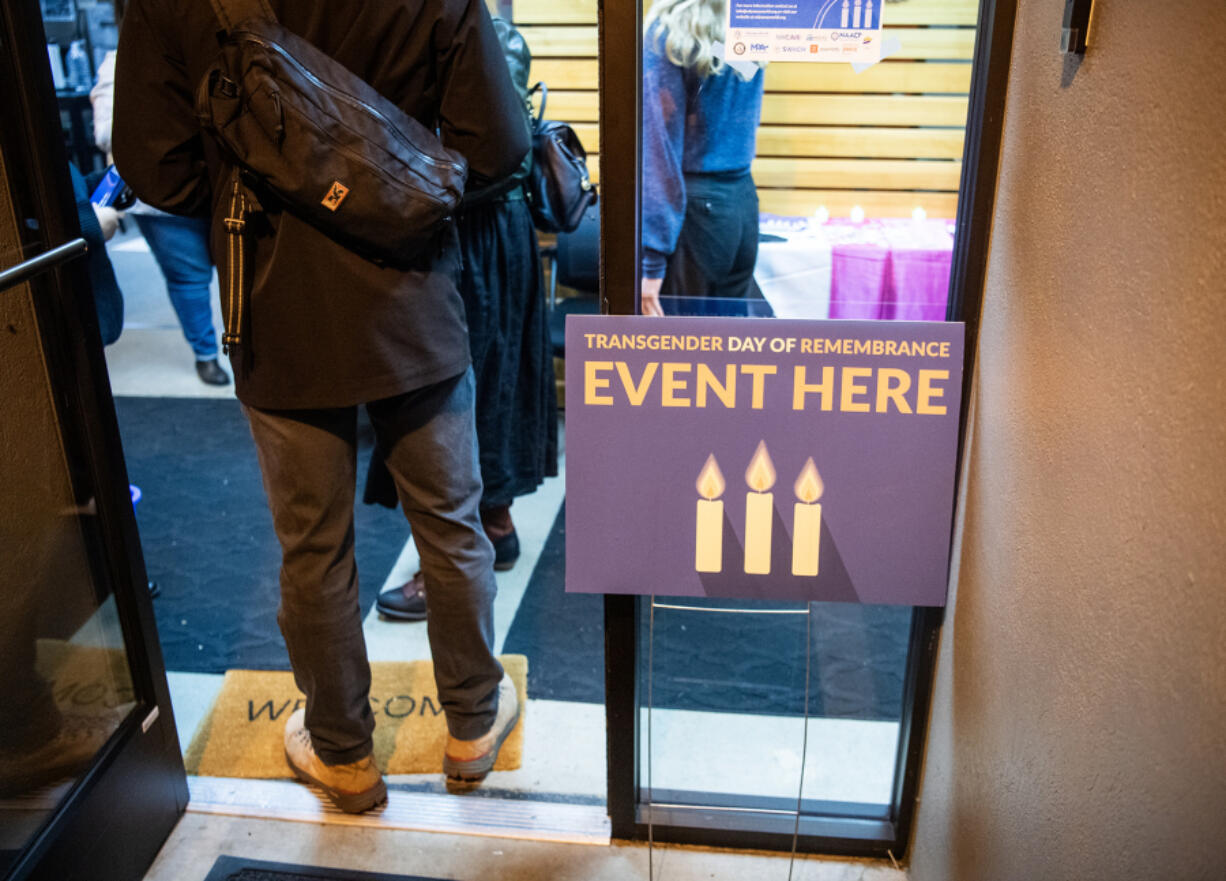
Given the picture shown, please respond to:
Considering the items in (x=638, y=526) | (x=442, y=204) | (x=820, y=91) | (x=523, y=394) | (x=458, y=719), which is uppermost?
(x=820, y=91)

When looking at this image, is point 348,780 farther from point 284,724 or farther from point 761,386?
point 761,386

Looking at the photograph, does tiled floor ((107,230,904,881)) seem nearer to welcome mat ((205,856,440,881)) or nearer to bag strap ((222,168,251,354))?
welcome mat ((205,856,440,881))

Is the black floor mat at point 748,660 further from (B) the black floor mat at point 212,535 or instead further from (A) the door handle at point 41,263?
(A) the door handle at point 41,263

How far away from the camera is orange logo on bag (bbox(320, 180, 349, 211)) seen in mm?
1458

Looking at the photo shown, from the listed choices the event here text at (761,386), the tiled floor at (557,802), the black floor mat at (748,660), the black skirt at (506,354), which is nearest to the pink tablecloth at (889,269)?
the event here text at (761,386)

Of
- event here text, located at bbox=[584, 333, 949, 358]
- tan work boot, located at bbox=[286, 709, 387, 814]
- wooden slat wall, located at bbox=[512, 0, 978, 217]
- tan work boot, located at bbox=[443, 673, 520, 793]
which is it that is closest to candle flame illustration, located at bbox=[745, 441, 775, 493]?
event here text, located at bbox=[584, 333, 949, 358]

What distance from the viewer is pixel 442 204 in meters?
1.52

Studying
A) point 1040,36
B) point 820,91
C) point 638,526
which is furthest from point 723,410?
point 1040,36

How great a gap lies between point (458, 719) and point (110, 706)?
582 millimetres

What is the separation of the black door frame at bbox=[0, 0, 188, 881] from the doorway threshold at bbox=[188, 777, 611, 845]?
87 mm

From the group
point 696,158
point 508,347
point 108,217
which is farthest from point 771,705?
point 108,217

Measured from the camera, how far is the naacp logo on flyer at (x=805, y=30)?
1.39m

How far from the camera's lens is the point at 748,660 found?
7.42ft

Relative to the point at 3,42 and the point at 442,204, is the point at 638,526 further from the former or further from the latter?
the point at 3,42
